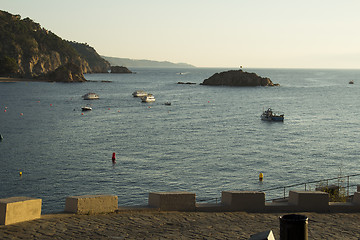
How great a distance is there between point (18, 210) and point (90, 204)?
2.36m

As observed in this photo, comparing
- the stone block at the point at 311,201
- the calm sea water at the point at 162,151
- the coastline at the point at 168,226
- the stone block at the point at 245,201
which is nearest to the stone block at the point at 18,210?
the coastline at the point at 168,226

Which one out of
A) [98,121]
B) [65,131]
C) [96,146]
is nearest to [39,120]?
[98,121]

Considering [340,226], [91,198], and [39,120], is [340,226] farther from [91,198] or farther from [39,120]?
[39,120]

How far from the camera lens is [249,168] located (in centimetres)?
6153

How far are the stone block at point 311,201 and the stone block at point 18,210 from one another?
8689 mm

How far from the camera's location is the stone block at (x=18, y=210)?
14.6 m

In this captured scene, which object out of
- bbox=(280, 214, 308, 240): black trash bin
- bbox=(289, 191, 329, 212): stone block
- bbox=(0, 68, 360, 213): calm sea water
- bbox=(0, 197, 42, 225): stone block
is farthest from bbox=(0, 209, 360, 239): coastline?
bbox=(0, 68, 360, 213): calm sea water

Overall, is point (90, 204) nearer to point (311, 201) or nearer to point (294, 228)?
point (311, 201)

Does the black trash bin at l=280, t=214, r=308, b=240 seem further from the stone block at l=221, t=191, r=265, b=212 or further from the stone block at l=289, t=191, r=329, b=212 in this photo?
the stone block at l=289, t=191, r=329, b=212

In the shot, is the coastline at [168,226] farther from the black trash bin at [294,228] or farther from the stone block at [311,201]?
the black trash bin at [294,228]

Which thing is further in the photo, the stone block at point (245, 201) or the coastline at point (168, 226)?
the stone block at point (245, 201)

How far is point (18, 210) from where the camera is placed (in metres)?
14.9

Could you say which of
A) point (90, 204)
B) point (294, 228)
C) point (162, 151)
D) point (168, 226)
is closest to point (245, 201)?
point (168, 226)

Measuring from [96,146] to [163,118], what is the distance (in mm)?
44202
